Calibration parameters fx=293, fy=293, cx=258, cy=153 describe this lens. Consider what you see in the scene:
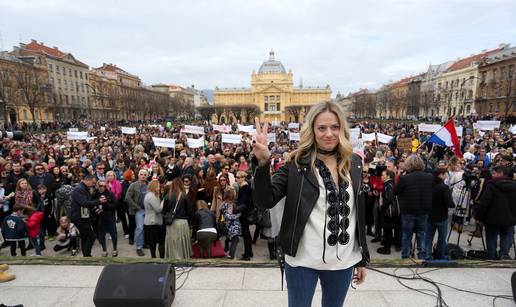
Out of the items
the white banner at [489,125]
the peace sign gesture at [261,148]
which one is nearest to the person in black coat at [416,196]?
the peace sign gesture at [261,148]

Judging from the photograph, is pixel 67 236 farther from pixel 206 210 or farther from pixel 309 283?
pixel 309 283

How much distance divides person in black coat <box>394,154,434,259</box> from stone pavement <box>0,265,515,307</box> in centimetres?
124

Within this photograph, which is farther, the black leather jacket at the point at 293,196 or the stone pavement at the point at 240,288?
the stone pavement at the point at 240,288

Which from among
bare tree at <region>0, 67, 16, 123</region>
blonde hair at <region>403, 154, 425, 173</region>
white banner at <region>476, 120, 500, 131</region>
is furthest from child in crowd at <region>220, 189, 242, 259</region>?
bare tree at <region>0, 67, 16, 123</region>

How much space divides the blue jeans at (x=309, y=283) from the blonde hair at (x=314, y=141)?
698 mm

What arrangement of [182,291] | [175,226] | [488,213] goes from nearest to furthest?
[182,291] < [488,213] < [175,226]

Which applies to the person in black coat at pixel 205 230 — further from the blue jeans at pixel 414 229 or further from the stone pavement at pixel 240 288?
the blue jeans at pixel 414 229

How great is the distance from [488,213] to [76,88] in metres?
80.4

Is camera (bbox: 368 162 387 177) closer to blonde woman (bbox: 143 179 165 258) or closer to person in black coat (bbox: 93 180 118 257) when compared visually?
blonde woman (bbox: 143 179 165 258)

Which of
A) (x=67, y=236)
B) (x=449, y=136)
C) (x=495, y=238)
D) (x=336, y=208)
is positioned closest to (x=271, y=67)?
(x=449, y=136)

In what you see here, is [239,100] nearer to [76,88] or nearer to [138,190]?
[76,88]

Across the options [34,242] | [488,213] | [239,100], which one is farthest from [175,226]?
[239,100]

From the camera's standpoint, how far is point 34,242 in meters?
6.20

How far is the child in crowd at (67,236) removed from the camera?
6.36m
